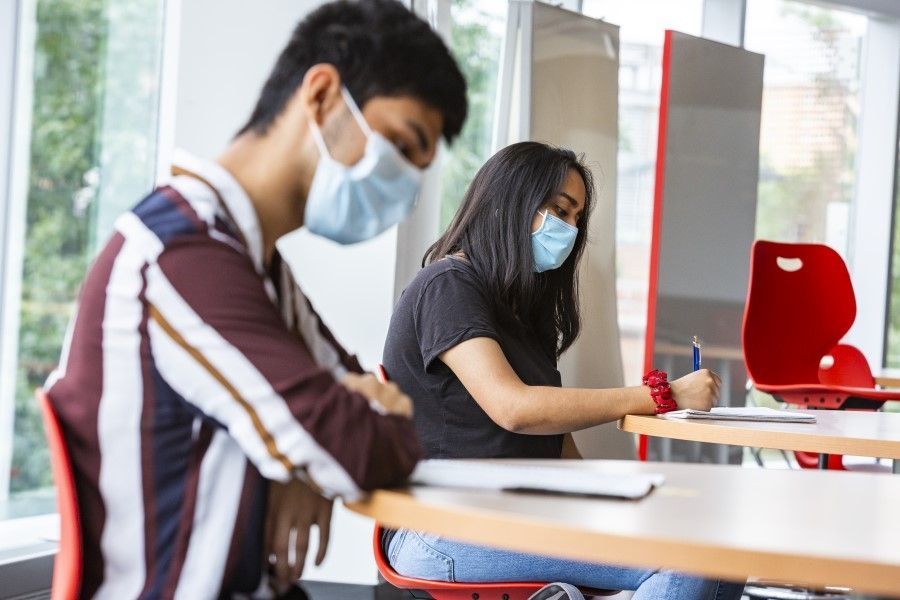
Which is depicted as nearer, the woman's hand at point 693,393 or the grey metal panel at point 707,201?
the woman's hand at point 693,393

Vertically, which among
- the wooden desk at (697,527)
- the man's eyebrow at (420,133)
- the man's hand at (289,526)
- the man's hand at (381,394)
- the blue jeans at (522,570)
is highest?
the man's eyebrow at (420,133)

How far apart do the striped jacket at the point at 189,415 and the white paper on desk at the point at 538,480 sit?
78 millimetres

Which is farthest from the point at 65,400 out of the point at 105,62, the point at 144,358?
the point at 105,62

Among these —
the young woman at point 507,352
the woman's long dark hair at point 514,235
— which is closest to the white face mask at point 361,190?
the young woman at point 507,352

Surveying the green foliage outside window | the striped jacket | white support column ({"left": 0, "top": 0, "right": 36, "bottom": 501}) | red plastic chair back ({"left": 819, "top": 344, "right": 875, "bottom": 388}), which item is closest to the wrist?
the striped jacket

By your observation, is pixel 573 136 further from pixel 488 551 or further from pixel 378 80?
pixel 378 80

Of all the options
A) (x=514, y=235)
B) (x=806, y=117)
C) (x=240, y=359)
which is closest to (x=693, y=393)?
(x=514, y=235)

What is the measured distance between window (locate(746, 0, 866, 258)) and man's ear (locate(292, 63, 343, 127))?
504 cm

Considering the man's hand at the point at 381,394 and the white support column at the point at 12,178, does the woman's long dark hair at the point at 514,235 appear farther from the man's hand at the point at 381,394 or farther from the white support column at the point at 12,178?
the white support column at the point at 12,178

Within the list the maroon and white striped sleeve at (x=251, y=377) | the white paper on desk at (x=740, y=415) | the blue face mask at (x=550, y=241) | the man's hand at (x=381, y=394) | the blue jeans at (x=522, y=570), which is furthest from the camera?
the blue face mask at (x=550, y=241)

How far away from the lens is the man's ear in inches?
42.4

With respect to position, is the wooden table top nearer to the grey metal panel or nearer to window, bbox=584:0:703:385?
the grey metal panel

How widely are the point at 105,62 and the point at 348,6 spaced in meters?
2.28

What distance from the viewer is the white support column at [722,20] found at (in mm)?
5477
